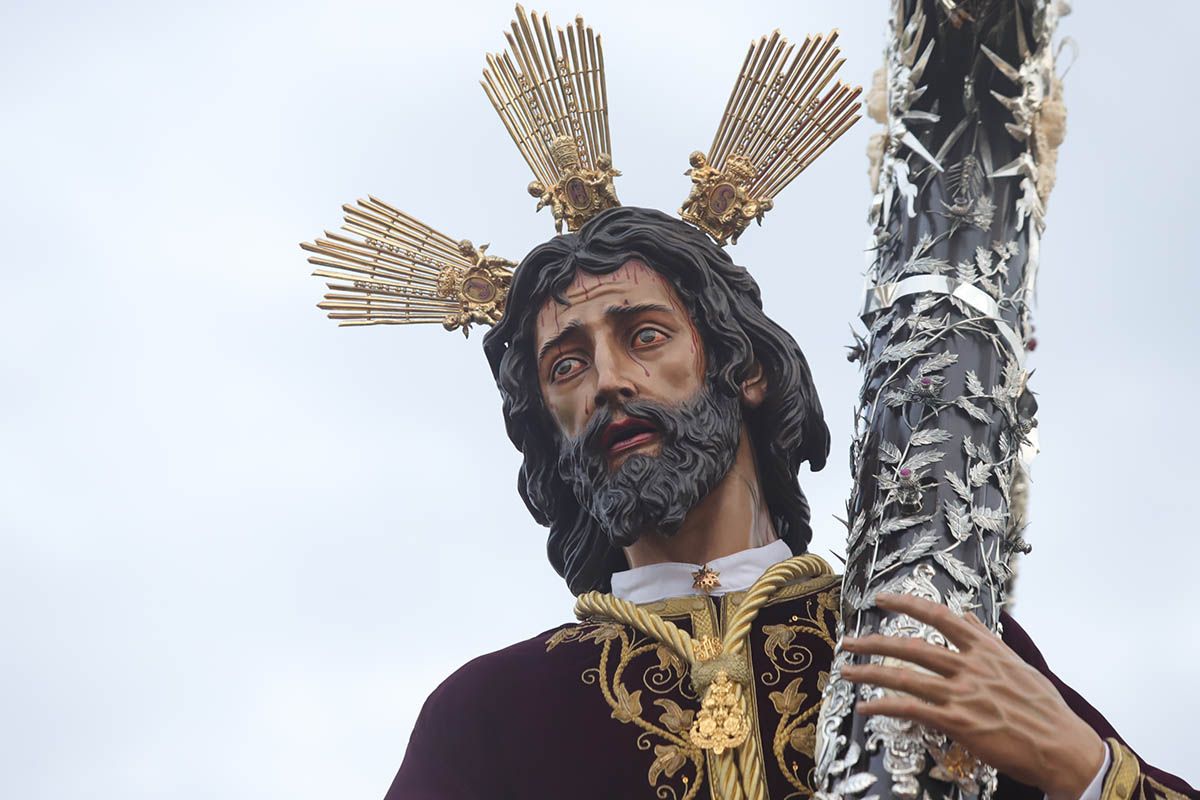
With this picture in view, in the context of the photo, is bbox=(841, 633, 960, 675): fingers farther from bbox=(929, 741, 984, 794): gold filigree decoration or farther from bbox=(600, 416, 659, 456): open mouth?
bbox=(600, 416, 659, 456): open mouth

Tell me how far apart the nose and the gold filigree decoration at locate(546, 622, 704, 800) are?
2.38ft

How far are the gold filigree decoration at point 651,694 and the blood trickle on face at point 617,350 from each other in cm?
58

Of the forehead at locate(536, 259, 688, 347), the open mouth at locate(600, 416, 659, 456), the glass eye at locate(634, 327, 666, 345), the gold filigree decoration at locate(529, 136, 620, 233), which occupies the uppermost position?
the gold filigree decoration at locate(529, 136, 620, 233)

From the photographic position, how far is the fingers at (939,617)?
570cm

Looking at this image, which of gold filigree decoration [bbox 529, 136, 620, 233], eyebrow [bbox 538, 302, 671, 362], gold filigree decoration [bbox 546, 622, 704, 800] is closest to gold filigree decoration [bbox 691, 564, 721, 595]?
gold filigree decoration [bbox 546, 622, 704, 800]

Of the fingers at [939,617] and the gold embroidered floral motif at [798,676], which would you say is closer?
the fingers at [939,617]

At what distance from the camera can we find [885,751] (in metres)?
5.79

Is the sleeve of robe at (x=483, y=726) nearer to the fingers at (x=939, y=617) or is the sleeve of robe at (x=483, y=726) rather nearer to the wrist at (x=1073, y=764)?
the wrist at (x=1073, y=764)

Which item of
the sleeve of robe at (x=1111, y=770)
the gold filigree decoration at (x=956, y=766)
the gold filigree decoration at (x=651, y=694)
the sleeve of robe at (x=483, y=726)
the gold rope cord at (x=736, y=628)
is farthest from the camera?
the sleeve of robe at (x=483, y=726)

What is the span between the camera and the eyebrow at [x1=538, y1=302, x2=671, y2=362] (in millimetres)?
7449

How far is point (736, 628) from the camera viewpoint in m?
6.97

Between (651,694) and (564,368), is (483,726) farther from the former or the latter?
(564,368)

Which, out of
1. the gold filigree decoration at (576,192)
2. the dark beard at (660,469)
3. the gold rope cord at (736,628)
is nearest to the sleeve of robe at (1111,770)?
the gold rope cord at (736,628)

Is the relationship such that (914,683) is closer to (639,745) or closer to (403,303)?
(639,745)
